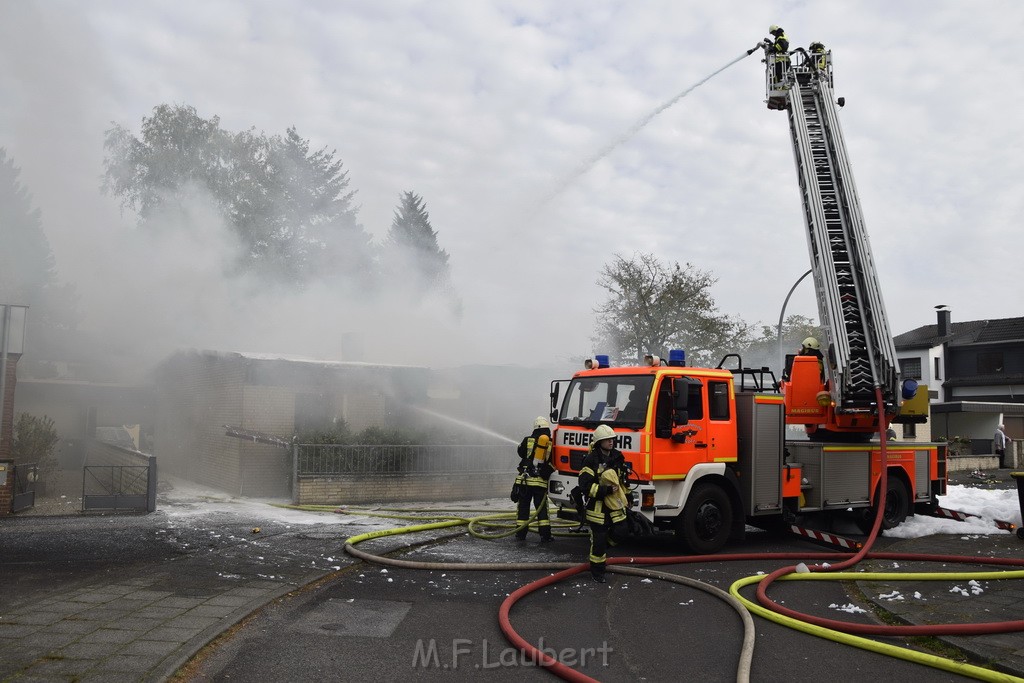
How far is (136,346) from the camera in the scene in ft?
69.5

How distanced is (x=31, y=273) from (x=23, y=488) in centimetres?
1572

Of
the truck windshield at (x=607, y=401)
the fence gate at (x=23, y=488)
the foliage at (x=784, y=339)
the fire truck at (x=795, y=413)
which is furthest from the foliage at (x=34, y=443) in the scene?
the foliage at (x=784, y=339)

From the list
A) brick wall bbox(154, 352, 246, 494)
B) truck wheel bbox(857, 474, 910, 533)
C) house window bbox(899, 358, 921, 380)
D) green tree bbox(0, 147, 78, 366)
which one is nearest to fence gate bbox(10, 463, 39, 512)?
brick wall bbox(154, 352, 246, 494)

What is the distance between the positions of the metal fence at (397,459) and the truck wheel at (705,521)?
22.4ft

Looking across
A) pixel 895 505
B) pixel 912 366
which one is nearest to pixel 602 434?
pixel 895 505

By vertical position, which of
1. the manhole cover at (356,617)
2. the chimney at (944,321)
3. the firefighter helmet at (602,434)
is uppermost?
the chimney at (944,321)

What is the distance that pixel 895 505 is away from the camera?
11.2 metres

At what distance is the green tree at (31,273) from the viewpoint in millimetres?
21562

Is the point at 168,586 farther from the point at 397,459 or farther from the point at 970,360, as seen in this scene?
the point at 970,360

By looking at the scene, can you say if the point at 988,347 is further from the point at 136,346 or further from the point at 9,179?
the point at 9,179

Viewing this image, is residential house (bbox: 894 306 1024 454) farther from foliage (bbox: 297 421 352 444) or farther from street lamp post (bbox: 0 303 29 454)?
street lamp post (bbox: 0 303 29 454)

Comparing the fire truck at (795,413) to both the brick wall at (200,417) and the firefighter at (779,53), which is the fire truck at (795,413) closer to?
the firefighter at (779,53)

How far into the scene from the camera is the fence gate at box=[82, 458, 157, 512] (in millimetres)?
11383

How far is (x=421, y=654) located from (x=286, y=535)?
5.32m
